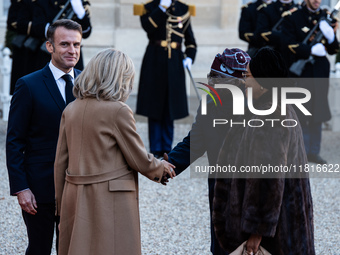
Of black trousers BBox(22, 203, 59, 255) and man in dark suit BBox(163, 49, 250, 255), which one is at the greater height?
man in dark suit BBox(163, 49, 250, 255)

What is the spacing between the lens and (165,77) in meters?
7.89

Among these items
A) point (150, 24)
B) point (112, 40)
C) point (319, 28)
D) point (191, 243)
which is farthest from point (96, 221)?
point (112, 40)

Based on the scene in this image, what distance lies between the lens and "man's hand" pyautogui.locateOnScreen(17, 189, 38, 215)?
3.43 m

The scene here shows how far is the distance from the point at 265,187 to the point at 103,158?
0.75 m

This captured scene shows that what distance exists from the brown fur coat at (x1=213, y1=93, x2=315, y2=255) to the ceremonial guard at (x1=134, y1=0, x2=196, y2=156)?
476cm

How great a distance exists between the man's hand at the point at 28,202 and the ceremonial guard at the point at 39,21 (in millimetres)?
3820

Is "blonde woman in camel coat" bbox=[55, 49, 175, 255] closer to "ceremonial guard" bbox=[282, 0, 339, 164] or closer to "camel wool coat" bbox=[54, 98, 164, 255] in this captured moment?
"camel wool coat" bbox=[54, 98, 164, 255]

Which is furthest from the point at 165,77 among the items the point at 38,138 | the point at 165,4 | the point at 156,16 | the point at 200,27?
the point at 38,138

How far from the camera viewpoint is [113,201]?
3117 mm

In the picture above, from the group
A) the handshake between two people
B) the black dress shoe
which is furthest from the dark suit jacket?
the black dress shoe

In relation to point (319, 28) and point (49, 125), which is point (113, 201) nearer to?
point (49, 125)

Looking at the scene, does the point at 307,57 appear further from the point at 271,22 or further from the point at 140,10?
the point at 140,10

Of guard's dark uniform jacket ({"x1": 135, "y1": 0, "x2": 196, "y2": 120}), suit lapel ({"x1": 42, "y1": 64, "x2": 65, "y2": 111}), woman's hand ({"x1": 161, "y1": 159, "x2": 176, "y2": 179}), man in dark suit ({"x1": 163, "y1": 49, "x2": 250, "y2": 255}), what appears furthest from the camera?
guard's dark uniform jacket ({"x1": 135, "y1": 0, "x2": 196, "y2": 120})

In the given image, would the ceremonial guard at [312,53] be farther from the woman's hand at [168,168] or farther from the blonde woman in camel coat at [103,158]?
the blonde woman in camel coat at [103,158]
